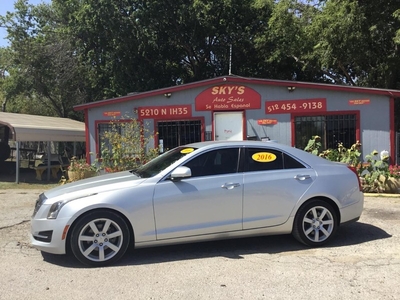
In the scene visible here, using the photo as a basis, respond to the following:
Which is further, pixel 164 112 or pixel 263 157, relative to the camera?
pixel 164 112

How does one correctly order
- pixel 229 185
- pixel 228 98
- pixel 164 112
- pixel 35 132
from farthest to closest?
1. pixel 35 132
2. pixel 164 112
3. pixel 228 98
4. pixel 229 185

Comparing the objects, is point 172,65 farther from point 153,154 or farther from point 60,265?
point 60,265

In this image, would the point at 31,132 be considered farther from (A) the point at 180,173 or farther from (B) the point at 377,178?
(B) the point at 377,178

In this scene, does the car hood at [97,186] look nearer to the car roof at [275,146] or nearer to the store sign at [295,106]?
the car roof at [275,146]

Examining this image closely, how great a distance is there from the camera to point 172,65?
81.5ft

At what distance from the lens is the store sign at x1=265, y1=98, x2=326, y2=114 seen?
12367 mm

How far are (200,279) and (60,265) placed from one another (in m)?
1.80


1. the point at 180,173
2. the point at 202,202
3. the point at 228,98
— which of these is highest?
the point at 228,98

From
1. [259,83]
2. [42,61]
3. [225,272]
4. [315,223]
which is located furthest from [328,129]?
[42,61]

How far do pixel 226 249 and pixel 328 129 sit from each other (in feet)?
26.2

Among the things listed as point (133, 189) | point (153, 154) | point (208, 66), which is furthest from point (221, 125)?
point (208, 66)

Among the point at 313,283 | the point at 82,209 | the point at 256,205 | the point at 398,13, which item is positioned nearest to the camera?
the point at 313,283

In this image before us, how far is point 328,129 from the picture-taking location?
12.4 meters

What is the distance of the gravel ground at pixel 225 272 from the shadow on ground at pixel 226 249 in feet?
0.04
